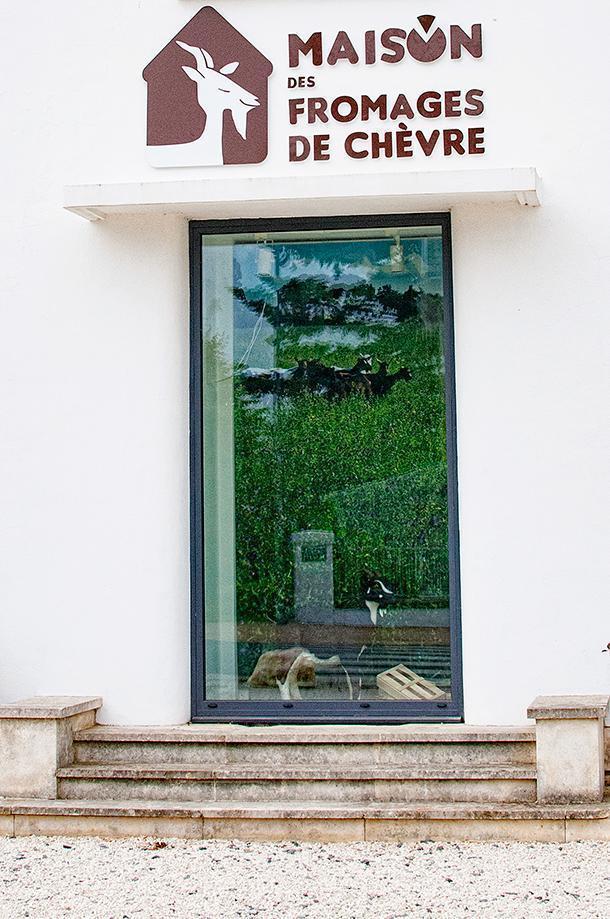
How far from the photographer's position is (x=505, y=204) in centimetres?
709

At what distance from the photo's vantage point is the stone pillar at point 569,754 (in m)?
6.23

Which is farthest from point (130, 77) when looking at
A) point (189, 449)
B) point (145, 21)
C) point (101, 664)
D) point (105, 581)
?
point (101, 664)

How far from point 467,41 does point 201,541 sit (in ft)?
10.1

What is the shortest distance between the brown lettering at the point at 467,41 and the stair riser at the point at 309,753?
3.65 metres

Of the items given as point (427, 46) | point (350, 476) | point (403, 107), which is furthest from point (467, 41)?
point (350, 476)

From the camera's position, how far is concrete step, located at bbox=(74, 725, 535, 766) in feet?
21.8

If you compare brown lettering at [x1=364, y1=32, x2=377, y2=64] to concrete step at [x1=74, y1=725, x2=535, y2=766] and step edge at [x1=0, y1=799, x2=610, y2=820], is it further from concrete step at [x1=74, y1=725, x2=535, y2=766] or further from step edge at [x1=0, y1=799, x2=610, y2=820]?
step edge at [x1=0, y1=799, x2=610, y2=820]

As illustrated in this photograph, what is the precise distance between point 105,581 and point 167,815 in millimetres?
1452

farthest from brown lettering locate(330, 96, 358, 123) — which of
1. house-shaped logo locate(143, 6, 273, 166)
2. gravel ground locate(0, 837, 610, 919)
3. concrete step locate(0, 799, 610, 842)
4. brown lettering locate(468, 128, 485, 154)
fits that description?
gravel ground locate(0, 837, 610, 919)

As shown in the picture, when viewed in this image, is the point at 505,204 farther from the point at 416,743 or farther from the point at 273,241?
the point at 416,743

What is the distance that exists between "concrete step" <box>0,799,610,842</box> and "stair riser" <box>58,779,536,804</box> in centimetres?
6

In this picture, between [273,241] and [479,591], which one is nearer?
[479,591]

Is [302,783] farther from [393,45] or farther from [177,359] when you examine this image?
[393,45]

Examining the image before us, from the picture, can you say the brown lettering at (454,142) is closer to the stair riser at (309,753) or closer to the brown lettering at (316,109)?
the brown lettering at (316,109)
